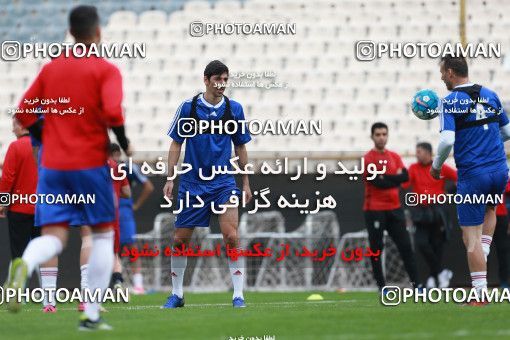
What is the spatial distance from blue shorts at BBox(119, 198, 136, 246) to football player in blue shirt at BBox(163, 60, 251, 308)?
5361 mm

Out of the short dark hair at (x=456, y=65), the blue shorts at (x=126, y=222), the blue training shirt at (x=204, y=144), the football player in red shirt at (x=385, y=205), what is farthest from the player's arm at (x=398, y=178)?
the blue shorts at (x=126, y=222)

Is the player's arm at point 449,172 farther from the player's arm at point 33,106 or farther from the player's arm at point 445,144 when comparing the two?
the player's arm at point 33,106

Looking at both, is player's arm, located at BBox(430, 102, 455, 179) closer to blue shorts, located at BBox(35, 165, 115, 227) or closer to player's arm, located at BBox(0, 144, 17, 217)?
blue shorts, located at BBox(35, 165, 115, 227)

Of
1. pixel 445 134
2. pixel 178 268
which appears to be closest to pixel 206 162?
pixel 178 268

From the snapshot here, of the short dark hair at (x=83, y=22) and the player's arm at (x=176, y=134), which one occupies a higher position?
the short dark hair at (x=83, y=22)

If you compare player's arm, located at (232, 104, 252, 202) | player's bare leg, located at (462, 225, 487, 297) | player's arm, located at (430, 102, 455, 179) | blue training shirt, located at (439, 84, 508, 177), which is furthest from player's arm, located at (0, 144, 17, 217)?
player's bare leg, located at (462, 225, 487, 297)

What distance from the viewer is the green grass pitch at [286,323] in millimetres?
7035

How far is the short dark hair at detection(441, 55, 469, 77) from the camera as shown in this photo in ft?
32.0

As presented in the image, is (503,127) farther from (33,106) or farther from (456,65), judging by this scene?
(33,106)

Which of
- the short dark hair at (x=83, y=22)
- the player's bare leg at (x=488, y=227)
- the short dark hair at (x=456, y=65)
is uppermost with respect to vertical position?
the short dark hair at (x=456, y=65)

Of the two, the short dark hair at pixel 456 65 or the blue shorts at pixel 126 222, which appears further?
the blue shorts at pixel 126 222

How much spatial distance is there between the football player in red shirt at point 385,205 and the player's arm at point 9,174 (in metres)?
4.23

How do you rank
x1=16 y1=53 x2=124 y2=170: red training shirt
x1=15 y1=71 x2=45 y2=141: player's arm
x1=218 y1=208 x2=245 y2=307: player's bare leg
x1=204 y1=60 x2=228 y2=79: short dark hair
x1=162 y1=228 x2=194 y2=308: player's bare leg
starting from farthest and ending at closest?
x1=162 y1=228 x2=194 y2=308: player's bare leg < x1=218 y1=208 x2=245 y2=307: player's bare leg < x1=204 y1=60 x2=228 y2=79: short dark hair < x1=15 y1=71 x2=45 y2=141: player's arm < x1=16 y1=53 x2=124 y2=170: red training shirt

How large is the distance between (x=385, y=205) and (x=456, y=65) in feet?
13.5
